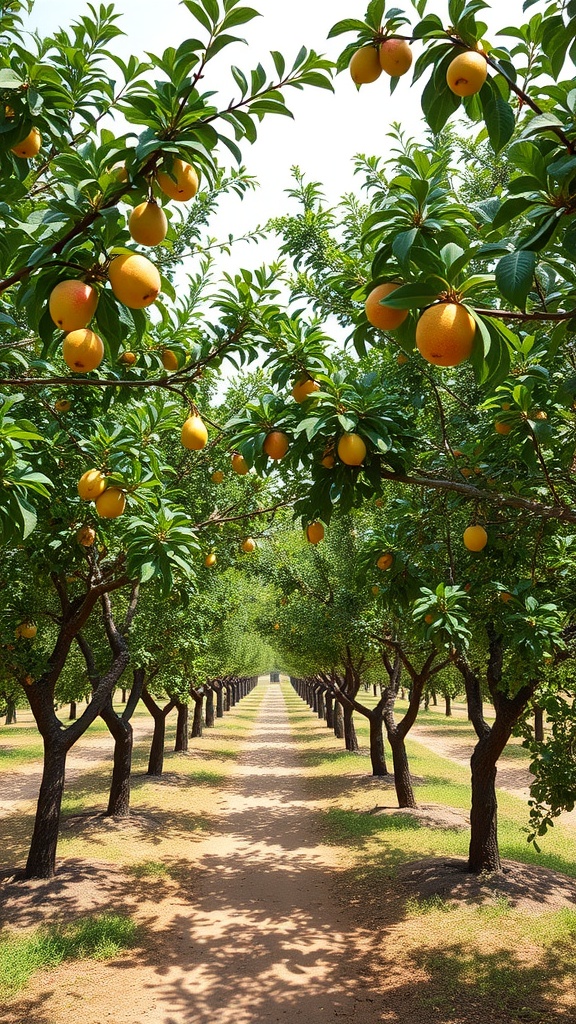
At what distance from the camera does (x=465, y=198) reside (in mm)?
7512

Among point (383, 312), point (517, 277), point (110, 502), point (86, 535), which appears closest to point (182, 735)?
point (86, 535)

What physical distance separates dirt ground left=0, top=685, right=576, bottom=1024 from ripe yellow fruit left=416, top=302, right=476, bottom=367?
6096 mm

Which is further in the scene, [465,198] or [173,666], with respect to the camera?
[173,666]

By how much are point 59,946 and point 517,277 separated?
823cm

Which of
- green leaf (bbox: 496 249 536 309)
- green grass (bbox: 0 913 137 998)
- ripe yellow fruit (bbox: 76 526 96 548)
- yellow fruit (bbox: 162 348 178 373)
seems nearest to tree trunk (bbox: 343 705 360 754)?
green grass (bbox: 0 913 137 998)

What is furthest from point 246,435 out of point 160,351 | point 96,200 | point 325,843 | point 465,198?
point 325,843

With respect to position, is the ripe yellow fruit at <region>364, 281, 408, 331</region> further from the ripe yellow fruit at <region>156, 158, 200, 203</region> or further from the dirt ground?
the dirt ground

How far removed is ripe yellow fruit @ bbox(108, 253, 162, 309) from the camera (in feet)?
6.41

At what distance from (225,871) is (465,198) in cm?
1061

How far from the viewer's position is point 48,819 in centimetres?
901

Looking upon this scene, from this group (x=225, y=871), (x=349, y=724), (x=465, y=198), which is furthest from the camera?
(x=349, y=724)

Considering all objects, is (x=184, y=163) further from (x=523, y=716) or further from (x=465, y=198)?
(x=523, y=716)

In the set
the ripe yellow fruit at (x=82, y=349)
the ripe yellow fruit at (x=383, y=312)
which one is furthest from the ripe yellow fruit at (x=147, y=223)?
the ripe yellow fruit at (x=383, y=312)

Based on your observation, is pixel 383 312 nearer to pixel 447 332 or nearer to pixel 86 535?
pixel 447 332
